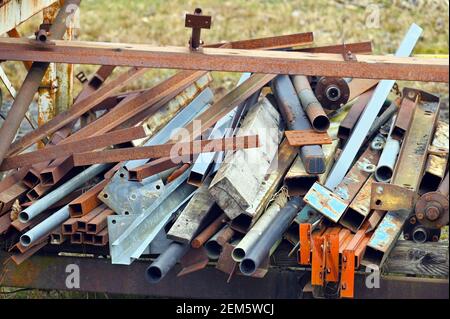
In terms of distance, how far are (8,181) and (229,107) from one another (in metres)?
1.62

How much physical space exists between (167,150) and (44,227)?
0.92m

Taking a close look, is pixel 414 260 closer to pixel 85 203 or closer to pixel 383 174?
pixel 383 174

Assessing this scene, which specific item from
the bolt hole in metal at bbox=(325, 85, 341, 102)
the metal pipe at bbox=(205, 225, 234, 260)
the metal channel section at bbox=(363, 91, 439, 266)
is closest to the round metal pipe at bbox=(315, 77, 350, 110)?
the bolt hole in metal at bbox=(325, 85, 341, 102)

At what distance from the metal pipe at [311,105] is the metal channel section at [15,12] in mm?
1992

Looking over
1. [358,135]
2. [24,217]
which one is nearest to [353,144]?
[358,135]

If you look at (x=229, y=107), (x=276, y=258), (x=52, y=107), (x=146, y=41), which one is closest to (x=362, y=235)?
(x=276, y=258)

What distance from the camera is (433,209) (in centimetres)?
507

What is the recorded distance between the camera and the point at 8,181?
593cm

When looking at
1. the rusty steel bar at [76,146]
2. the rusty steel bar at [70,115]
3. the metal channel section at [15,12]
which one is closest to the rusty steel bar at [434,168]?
the rusty steel bar at [76,146]

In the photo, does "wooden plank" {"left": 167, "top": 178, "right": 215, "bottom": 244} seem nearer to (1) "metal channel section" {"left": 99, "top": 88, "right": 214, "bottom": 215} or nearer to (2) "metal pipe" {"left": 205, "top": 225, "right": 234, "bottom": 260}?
(2) "metal pipe" {"left": 205, "top": 225, "right": 234, "bottom": 260}

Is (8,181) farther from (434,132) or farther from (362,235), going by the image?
(434,132)

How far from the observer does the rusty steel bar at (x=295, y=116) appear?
5.46m

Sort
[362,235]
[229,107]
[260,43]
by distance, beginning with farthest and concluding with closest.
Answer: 1. [260,43]
2. [229,107]
3. [362,235]

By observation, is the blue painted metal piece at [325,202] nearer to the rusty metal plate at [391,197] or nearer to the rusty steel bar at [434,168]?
the rusty metal plate at [391,197]
